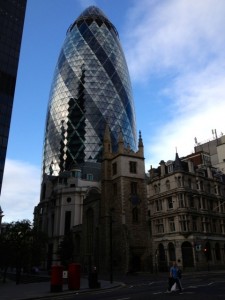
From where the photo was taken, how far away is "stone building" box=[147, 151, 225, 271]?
4722 cm

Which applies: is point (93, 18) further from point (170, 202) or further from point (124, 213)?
point (170, 202)

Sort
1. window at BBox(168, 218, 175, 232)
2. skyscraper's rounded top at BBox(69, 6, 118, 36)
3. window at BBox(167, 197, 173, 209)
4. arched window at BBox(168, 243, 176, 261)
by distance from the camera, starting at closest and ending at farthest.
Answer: arched window at BBox(168, 243, 176, 261) → window at BBox(168, 218, 175, 232) → window at BBox(167, 197, 173, 209) → skyscraper's rounded top at BBox(69, 6, 118, 36)

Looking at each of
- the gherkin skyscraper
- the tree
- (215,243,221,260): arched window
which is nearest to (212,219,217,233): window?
(215,243,221,260): arched window

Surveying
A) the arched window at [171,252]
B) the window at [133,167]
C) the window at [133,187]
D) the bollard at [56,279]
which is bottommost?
the bollard at [56,279]

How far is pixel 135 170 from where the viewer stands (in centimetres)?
6072

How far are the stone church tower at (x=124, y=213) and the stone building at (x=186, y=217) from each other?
3.41 m

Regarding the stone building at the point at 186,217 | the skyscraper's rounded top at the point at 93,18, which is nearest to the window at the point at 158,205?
the stone building at the point at 186,217

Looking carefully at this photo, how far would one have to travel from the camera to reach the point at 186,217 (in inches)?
1884

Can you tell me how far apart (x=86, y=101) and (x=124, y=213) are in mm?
55288

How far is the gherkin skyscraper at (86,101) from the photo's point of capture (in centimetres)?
9944

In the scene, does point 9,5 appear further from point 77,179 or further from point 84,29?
point 77,179

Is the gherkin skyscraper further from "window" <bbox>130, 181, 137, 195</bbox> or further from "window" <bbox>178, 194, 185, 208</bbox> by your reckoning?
"window" <bbox>178, 194, 185, 208</bbox>

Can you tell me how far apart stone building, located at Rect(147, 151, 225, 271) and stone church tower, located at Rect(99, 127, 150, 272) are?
3408 mm

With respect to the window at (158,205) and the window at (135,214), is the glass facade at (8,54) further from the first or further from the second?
the window at (158,205)
